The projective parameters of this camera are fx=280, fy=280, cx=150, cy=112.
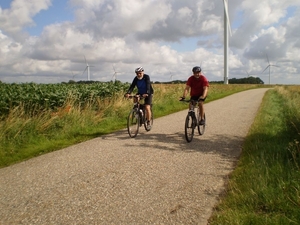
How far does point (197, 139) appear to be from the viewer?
8.04 meters

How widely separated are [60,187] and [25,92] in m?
6.99

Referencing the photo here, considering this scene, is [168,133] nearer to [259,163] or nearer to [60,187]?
[259,163]

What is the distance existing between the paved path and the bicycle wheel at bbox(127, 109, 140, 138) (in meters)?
0.86

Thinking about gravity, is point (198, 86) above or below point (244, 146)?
above

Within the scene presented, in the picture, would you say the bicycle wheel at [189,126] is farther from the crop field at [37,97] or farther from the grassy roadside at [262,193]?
the crop field at [37,97]

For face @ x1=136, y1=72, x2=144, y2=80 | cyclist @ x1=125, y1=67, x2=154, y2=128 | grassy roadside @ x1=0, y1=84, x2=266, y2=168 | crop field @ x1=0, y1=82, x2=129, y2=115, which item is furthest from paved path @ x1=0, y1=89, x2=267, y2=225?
crop field @ x1=0, y1=82, x2=129, y2=115

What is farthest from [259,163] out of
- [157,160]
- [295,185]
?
[157,160]

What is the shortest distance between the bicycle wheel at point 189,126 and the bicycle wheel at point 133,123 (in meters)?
1.65

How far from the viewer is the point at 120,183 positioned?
4.61 metres

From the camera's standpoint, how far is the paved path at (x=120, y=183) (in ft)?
11.8

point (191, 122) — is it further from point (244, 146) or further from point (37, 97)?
point (37, 97)

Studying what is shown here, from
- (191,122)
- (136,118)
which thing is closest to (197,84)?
(191,122)

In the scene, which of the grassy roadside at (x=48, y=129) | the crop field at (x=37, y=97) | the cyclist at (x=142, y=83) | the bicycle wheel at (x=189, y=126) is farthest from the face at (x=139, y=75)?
the crop field at (x=37, y=97)

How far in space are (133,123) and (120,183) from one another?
4.14m
